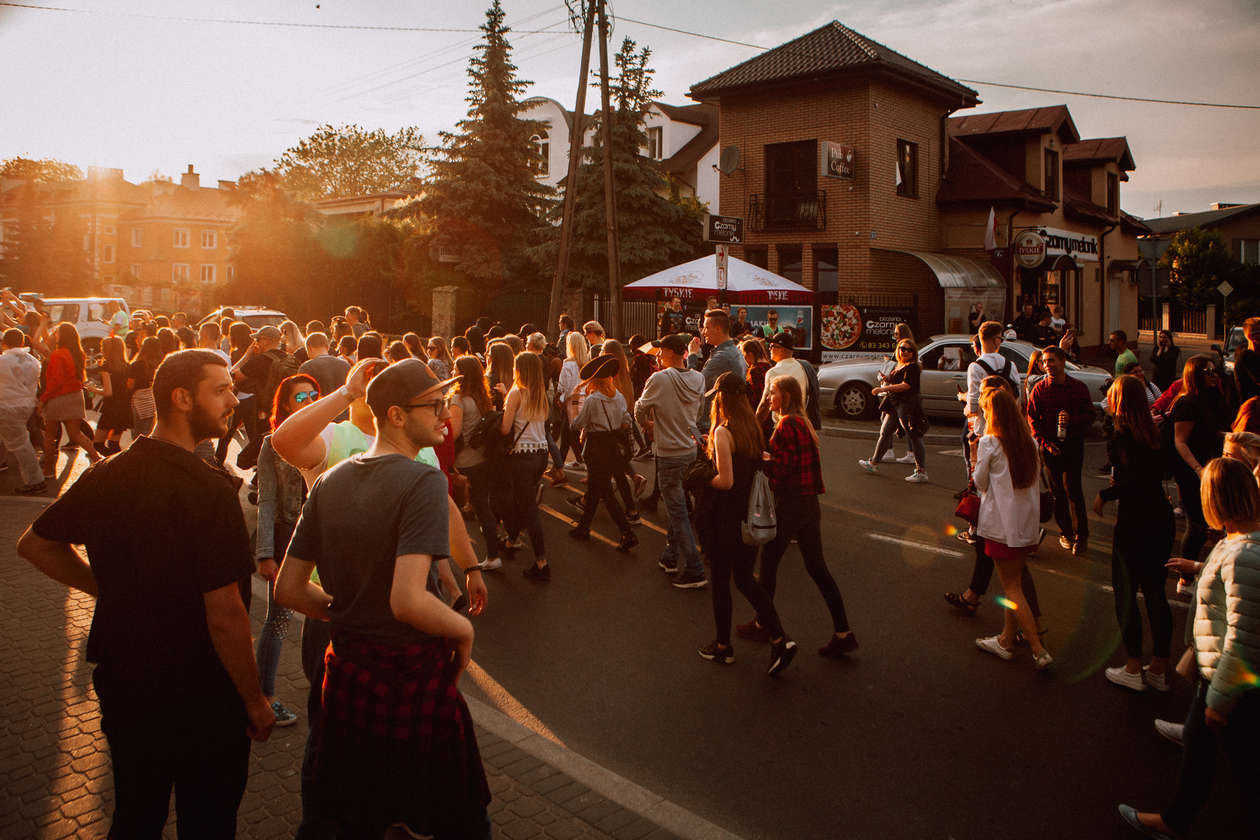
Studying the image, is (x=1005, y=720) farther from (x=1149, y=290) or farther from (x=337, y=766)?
(x=1149, y=290)

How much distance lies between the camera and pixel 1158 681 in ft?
17.1

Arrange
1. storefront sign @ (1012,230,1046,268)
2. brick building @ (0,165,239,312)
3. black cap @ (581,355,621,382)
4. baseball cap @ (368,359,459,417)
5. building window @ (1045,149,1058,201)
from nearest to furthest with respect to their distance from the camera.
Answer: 1. baseball cap @ (368,359,459,417)
2. black cap @ (581,355,621,382)
3. storefront sign @ (1012,230,1046,268)
4. building window @ (1045,149,1058,201)
5. brick building @ (0,165,239,312)

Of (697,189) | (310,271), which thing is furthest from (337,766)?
(697,189)

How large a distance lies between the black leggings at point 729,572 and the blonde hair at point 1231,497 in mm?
2462

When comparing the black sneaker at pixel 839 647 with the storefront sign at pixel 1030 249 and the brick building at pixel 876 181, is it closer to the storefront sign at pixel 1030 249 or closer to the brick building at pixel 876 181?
the brick building at pixel 876 181

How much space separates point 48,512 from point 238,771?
98cm

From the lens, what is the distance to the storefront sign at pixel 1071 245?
2902 cm

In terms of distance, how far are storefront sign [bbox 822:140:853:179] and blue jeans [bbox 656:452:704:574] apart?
752 inches

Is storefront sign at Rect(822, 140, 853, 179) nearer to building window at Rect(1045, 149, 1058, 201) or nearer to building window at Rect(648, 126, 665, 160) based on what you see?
building window at Rect(1045, 149, 1058, 201)

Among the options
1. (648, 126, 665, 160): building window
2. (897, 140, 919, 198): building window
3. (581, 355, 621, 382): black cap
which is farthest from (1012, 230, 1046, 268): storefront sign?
(648, 126, 665, 160): building window

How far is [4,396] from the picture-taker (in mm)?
9867

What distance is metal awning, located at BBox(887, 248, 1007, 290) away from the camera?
25484 millimetres

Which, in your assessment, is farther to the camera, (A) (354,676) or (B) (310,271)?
(B) (310,271)

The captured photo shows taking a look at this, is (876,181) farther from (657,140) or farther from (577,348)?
(657,140)
